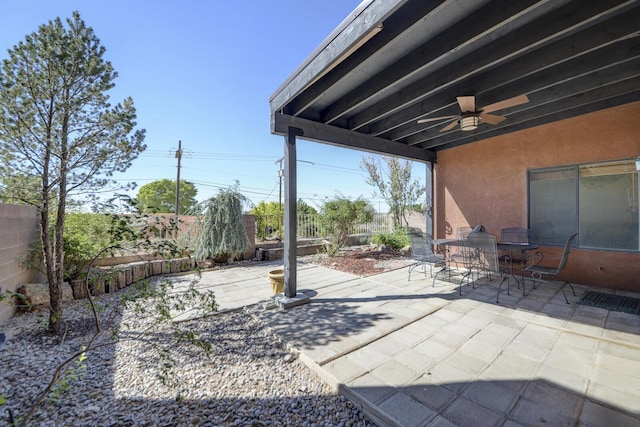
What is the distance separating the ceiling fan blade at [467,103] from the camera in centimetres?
313

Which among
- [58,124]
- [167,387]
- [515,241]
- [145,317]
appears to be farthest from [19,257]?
[515,241]

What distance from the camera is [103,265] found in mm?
5090

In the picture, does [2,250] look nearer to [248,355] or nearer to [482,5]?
[248,355]

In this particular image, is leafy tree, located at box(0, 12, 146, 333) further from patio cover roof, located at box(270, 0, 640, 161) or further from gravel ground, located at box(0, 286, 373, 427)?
patio cover roof, located at box(270, 0, 640, 161)

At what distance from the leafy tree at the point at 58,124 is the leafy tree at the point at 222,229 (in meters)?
3.09

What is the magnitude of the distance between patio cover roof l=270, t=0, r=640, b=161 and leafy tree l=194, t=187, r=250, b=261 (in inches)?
130

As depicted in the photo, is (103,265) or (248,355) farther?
(103,265)

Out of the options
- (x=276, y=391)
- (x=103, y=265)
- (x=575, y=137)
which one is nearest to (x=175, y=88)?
(x=103, y=265)

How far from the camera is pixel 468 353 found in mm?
2357

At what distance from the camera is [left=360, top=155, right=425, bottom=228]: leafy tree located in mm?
9564

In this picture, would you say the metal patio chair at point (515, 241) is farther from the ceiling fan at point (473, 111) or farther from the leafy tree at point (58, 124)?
the leafy tree at point (58, 124)

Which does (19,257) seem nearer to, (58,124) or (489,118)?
(58,124)

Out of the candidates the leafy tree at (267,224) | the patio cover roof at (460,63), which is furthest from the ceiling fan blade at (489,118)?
the leafy tree at (267,224)

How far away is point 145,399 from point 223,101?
8.09 metres
